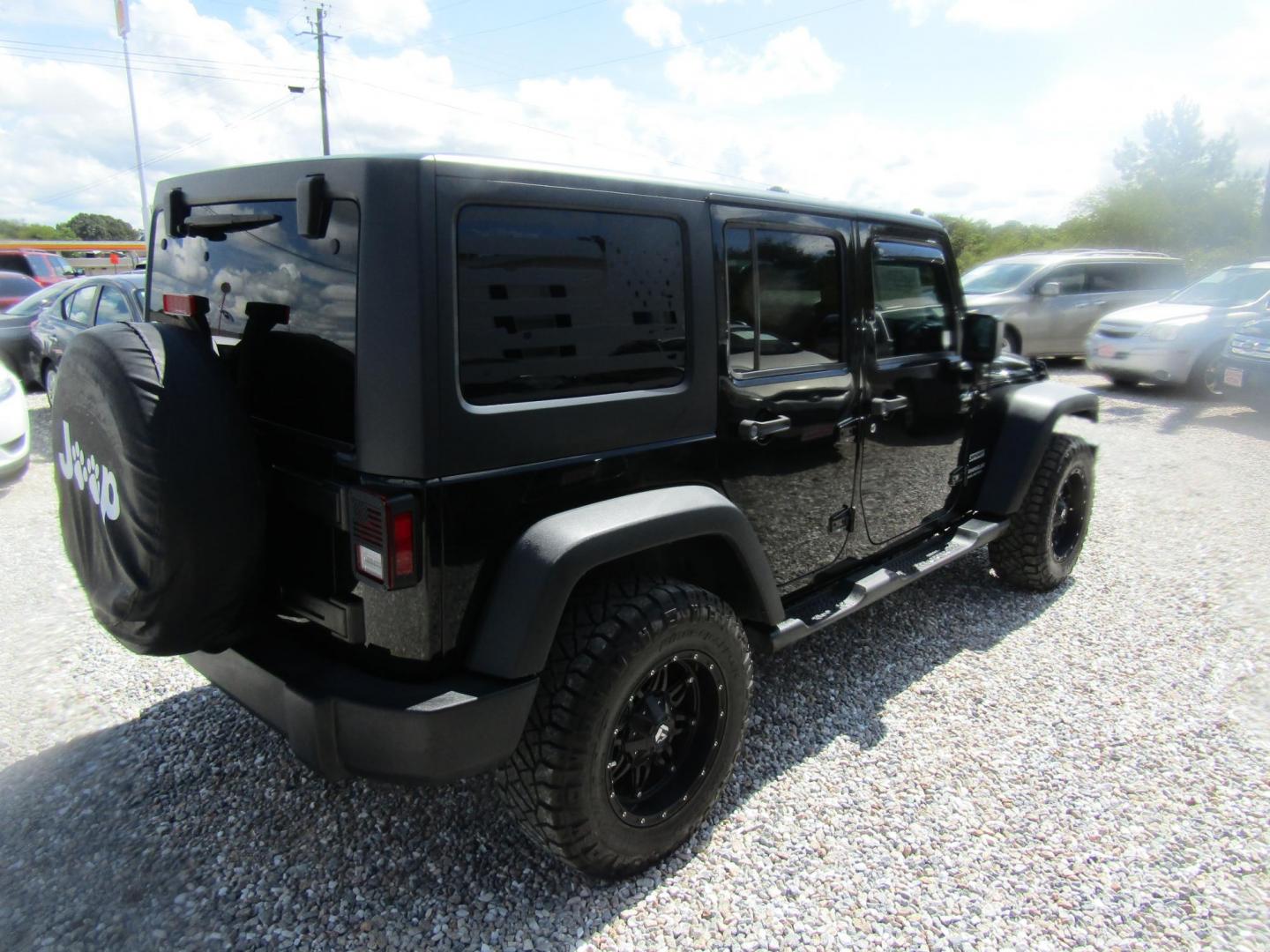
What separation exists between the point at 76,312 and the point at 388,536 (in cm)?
778

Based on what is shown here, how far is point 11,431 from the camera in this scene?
187 inches

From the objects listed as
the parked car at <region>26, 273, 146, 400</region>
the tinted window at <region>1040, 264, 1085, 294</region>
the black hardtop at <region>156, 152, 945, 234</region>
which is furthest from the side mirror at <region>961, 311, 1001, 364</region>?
the tinted window at <region>1040, 264, 1085, 294</region>

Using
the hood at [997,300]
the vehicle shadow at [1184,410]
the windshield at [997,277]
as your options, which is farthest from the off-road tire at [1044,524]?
the windshield at [997,277]

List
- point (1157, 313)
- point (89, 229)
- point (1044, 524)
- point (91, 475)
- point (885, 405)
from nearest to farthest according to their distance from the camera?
1. point (91, 475)
2. point (885, 405)
3. point (1044, 524)
4. point (1157, 313)
5. point (89, 229)

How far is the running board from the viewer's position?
9.18 ft

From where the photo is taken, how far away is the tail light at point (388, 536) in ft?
5.87

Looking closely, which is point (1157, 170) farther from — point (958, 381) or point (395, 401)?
point (395, 401)

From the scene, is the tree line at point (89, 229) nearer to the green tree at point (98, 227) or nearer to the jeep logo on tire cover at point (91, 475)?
the green tree at point (98, 227)

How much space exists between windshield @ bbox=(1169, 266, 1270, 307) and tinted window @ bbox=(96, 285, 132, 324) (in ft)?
39.9

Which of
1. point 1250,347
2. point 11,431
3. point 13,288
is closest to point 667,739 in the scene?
point 11,431

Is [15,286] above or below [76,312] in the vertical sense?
above

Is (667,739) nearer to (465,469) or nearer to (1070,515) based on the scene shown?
(465,469)

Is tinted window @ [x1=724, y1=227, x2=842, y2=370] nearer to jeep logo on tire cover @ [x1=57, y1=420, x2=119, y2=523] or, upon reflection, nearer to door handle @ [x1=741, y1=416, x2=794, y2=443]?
door handle @ [x1=741, y1=416, x2=794, y2=443]

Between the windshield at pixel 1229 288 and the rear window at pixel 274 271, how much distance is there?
11838mm
